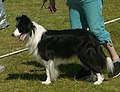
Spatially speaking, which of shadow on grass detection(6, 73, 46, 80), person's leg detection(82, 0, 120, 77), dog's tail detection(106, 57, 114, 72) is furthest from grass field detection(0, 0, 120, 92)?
person's leg detection(82, 0, 120, 77)

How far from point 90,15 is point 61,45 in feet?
2.11

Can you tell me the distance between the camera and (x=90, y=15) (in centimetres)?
574

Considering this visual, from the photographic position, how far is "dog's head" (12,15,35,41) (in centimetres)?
568

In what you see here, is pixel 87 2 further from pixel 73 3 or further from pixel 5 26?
pixel 5 26

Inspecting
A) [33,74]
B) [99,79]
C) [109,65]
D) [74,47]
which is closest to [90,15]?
[74,47]

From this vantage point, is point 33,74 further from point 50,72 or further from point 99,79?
point 99,79

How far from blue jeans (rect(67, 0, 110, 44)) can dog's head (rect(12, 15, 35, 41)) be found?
75cm

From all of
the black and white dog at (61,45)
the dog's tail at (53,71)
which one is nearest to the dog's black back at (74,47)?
the black and white dog at (61,45)

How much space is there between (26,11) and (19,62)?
6060mm

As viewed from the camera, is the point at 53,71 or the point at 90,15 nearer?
the point at 90,15

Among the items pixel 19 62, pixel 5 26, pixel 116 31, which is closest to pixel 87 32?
pixel 19 62

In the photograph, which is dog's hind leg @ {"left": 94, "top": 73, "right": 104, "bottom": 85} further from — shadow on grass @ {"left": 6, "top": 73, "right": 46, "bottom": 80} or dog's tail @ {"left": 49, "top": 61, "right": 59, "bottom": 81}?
shadow on grass @ {"left": 6, "top": 73, "right": 46, "bottom": 80}

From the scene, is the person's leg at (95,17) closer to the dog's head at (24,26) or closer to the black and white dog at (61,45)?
the black and white dog at (61,45)

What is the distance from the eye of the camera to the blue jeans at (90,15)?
573 centimetres
